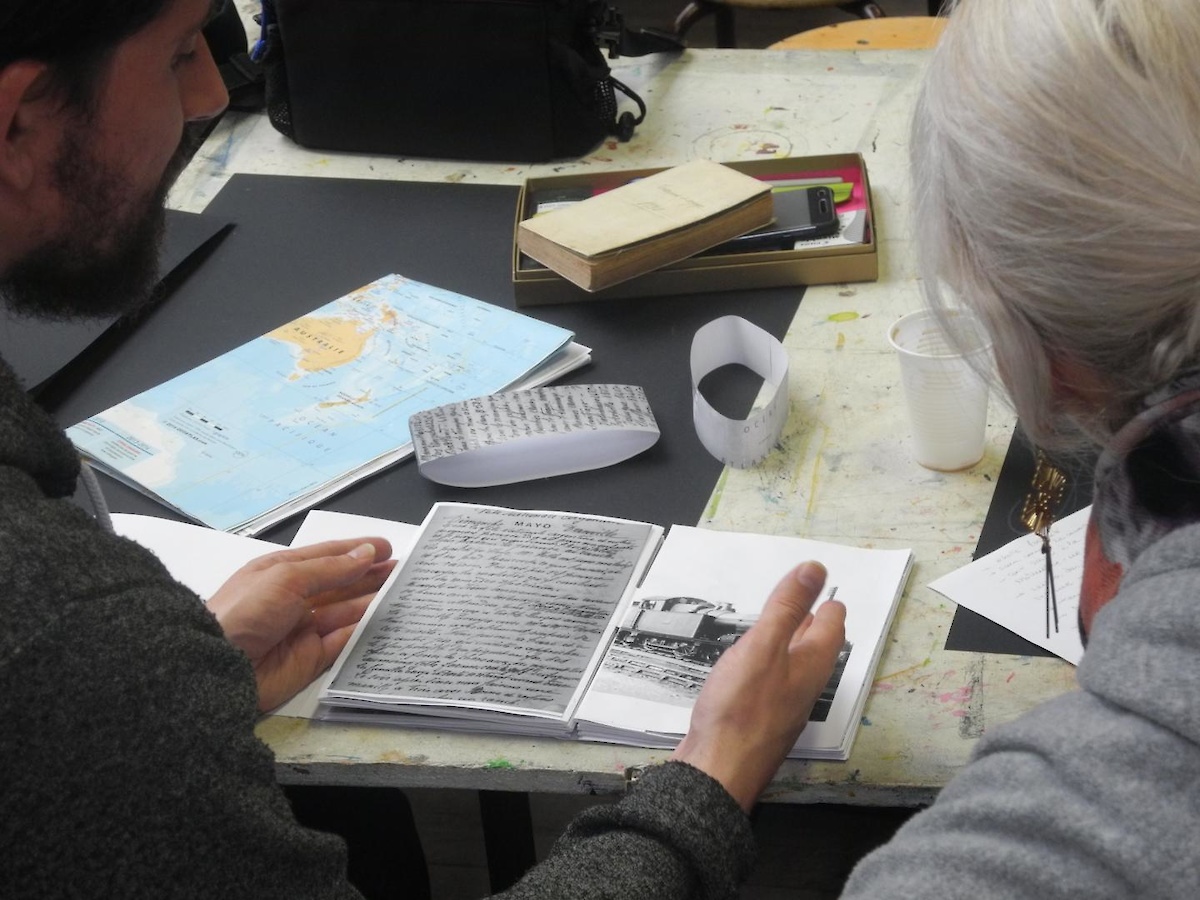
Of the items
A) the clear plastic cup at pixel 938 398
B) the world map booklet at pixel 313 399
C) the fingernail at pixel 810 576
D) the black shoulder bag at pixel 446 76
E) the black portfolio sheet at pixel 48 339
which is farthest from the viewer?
the black shoulder bag at pixel 446 76

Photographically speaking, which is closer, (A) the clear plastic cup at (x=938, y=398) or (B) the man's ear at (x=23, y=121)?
(B) the man's ear at (x=23, y=121)

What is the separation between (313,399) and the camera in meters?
1.37

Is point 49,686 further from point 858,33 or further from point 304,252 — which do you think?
point 858,33

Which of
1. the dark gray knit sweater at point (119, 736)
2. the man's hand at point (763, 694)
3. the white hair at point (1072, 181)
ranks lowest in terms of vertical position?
the man's hand at point (763, 694)

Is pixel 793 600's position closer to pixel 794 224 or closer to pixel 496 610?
pixel 496 610

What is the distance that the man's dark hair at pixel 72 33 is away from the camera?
87 cm

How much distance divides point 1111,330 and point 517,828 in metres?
0.75

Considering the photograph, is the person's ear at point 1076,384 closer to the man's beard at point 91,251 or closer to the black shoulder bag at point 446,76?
the man's beard at point 91,251

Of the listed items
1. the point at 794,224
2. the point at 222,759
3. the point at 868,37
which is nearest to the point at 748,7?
the point at 868,37

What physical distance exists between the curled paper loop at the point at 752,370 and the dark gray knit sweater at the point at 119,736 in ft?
1.77

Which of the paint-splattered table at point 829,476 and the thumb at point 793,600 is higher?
the thumb at point 793,600

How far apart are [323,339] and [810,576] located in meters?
0.65

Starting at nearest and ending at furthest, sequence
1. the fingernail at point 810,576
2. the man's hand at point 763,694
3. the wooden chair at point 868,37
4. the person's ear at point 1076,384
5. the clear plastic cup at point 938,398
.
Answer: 1. the person's ear at point 1076,384
2. the man's hand at point 763,694
3. the fingernail at point 810,576
4. the clear plastic cup at point 938,398
5. the wooden chair at point 868,37

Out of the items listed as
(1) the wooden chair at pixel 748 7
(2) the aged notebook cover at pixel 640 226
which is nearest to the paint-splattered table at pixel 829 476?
(2) the aged notebook cover at pixel 640 226
